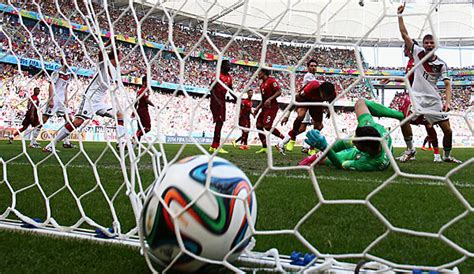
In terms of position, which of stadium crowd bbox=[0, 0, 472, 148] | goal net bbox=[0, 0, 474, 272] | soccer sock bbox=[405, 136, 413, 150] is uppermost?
stadium crowd bbox=[0, 0, 472, 148]

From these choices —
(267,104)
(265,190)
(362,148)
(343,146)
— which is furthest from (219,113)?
(265,190)

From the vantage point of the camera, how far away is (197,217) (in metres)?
1.54

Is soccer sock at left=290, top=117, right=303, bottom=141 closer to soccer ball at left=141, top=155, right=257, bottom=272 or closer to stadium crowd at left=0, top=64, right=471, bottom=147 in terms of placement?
stadium crowd at left=0, top=64, right=471, bottom=147

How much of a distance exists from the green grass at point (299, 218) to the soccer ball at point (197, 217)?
0.21 m

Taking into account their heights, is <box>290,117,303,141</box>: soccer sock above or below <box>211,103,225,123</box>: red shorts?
below

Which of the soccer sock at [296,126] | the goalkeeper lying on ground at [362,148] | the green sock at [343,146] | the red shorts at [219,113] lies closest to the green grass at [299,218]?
the goalkeeper lying on ground at [362,148]

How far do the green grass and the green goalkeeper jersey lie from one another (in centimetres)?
33

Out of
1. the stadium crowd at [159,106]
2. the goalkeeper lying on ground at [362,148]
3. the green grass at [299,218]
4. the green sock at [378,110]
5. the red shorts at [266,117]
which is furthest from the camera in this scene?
the stadium crowd at [159,106]

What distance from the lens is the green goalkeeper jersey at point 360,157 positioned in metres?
4.67

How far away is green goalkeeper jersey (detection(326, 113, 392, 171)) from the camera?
4.67 m

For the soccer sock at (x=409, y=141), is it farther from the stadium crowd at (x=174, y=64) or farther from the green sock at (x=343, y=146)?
the stadium crowd at (x=174, y=64)

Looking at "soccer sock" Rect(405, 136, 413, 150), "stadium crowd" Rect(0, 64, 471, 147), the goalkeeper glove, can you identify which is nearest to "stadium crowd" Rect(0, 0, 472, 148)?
"stadium crowd" Rect(0, 64, 471, 147)

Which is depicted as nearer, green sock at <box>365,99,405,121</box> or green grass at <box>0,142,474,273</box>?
green grass at <box>0,142,474,273</box>

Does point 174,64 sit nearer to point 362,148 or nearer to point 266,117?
point 266,117
